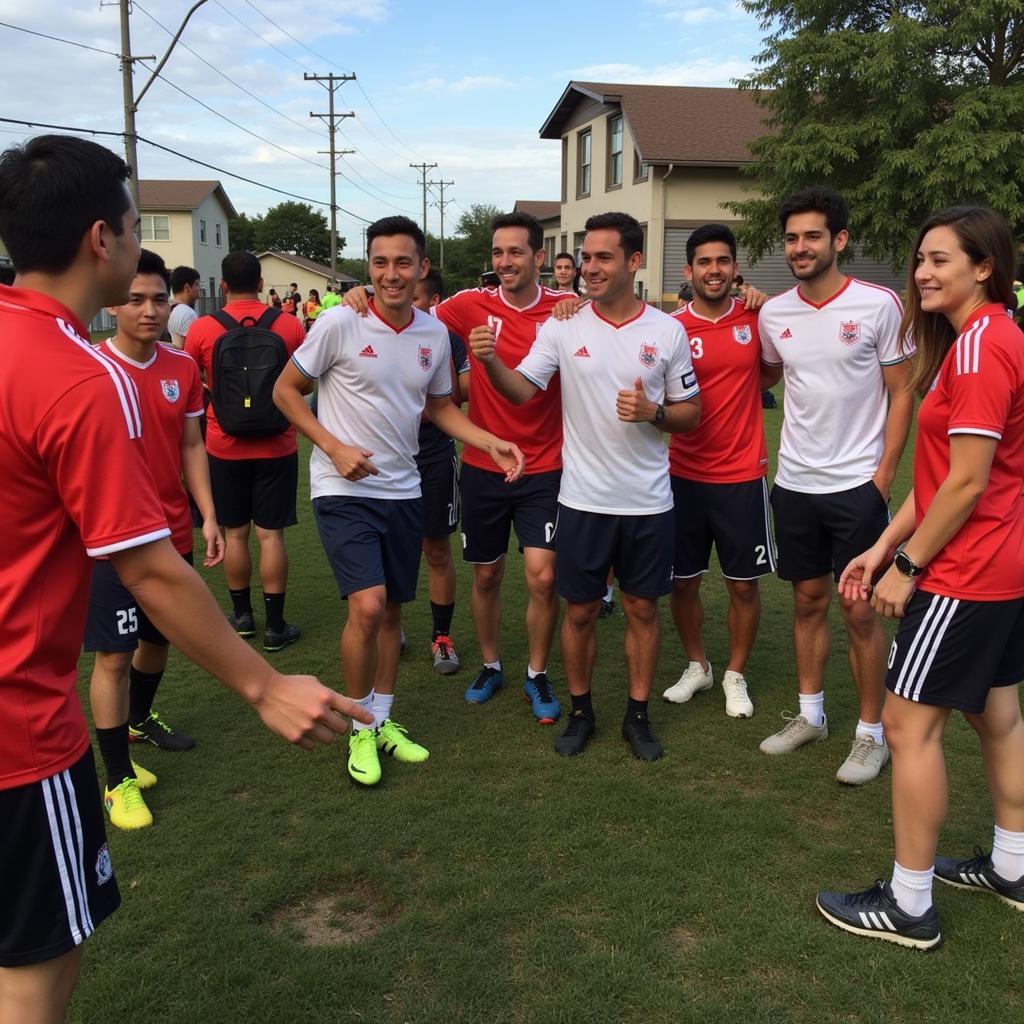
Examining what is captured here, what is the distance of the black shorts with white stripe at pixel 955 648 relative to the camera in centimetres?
269

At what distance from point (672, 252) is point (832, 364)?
2282 centimetres

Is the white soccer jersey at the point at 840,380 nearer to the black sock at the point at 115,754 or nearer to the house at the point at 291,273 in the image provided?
the black sock at the point at 115,754

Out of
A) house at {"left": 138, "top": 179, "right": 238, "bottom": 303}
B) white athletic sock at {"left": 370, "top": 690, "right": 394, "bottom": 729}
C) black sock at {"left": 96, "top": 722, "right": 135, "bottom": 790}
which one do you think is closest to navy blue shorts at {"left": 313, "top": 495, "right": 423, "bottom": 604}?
white athletic sock at {"left": 370, "top": 690, "right": 394, "bottom": 729}

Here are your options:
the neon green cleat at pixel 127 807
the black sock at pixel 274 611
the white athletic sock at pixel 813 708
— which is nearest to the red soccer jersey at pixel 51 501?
the neon green cleat at pixel 127 807

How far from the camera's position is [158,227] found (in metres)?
51.3

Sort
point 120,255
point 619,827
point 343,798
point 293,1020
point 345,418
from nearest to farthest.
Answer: point 120,255 → point 293,1020 → point 619,827 → point 343,798 → point 345,418

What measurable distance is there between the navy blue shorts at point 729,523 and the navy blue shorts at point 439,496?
1452 millimetres

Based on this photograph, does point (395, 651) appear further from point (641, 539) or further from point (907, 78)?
point (907, 78)

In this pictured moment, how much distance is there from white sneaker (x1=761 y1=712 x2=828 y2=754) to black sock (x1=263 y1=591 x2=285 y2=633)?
3.05 meters

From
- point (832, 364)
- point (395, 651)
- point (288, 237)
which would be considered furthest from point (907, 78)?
point (288, 237)

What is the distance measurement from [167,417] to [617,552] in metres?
2.15

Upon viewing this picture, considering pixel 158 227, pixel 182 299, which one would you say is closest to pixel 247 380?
pixel 182 299

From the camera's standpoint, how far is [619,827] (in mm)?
3600

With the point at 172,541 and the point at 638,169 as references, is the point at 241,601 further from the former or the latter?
the point at 638,169
